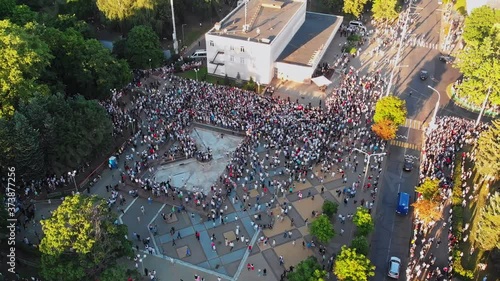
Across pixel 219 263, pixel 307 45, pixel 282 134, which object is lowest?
pixel 219 263

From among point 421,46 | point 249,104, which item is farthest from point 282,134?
point 421,46

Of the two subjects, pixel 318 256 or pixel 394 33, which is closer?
pixel 318 256

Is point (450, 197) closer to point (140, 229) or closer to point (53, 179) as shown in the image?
point (140, 229)

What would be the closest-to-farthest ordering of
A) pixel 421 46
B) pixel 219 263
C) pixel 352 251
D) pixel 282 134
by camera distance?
pixel 352 251
pixel 219 263
pixel 282 134
pixel 421 46

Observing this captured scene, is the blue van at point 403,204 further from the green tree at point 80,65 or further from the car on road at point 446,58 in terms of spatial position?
the green tree at point 80,65

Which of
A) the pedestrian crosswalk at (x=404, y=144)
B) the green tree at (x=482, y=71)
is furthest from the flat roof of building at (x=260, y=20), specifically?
the green tree at (x=482, y=71)

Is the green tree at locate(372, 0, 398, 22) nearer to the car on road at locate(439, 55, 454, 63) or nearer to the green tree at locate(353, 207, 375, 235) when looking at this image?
the car on road at locate(439, 55, 454, 63)

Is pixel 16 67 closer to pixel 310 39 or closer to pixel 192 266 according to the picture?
pixel 192 266
